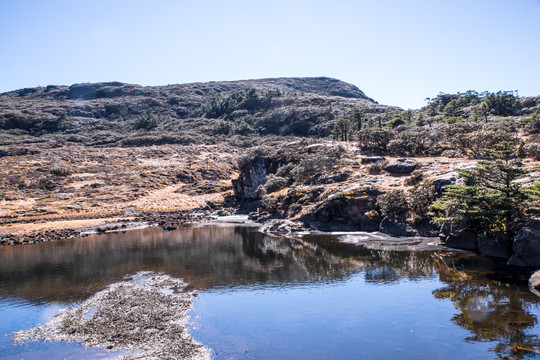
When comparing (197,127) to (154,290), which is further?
(197,127)

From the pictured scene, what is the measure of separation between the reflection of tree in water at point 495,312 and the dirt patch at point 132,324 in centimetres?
1532

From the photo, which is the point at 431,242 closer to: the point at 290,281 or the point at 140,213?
the point at 290,281

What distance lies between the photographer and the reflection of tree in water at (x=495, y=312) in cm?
1955

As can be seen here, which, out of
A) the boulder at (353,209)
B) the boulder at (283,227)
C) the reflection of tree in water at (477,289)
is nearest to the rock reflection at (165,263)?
the boulder at (283,227)

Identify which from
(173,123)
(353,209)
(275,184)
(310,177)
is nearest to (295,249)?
(353,209)

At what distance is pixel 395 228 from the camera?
47562mm

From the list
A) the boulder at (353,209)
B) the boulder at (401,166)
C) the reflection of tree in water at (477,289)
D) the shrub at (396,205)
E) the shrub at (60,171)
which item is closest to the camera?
the reflection of tree in water at (477,289)

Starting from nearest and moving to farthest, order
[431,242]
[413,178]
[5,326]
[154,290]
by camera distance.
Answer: [5,326] < [154,290] < [431,242] < [413,178]

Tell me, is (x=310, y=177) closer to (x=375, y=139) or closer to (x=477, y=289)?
(x=375, y=139)

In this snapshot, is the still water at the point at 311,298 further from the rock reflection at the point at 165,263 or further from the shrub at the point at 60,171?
the shrub at the point at 60,171

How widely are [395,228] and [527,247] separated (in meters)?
16.7

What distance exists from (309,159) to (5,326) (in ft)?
178

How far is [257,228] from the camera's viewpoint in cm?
6062

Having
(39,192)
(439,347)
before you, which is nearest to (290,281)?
(439,347)
